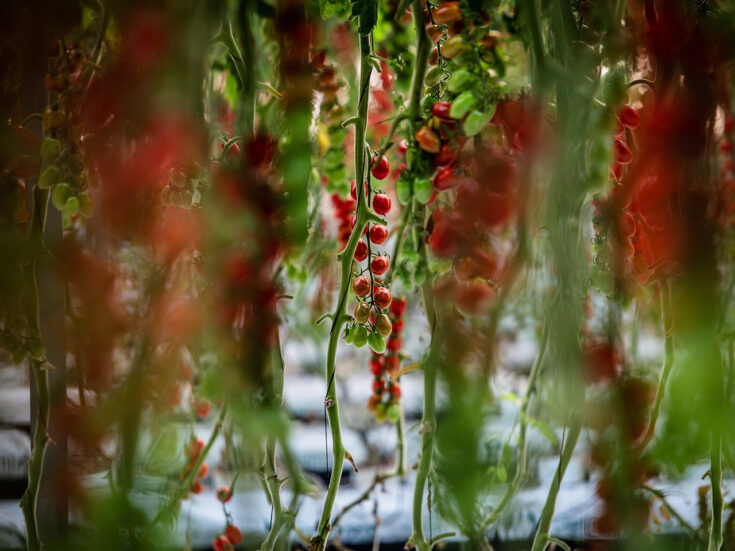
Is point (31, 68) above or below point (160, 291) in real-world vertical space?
above

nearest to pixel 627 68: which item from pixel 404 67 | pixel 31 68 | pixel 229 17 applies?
pixel 404 67

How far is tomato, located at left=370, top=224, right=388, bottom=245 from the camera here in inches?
19.0

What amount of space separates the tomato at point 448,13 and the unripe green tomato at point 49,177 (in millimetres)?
299

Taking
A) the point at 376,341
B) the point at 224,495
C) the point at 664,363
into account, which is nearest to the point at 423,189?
the point at 376,341

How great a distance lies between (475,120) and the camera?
1.42 ft

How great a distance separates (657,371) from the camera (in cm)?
53

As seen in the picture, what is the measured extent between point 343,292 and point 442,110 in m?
0.15

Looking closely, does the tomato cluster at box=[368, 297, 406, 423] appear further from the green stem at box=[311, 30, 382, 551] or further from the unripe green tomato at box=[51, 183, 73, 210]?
the unripe green tomato at box=[51, 183, 73, 210]

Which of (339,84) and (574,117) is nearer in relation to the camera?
(574,117)

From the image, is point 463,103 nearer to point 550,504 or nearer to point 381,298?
point 381,298

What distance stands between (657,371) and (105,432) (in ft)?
1.47

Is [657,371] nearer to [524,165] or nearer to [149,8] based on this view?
[524,165]

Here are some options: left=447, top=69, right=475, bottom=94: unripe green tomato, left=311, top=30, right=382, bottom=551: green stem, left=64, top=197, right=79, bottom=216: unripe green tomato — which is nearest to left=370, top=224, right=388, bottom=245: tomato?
left=311, top=30, right=382, bottom=551: green stem

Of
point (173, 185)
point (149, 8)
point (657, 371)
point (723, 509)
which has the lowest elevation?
point (723, 509)
